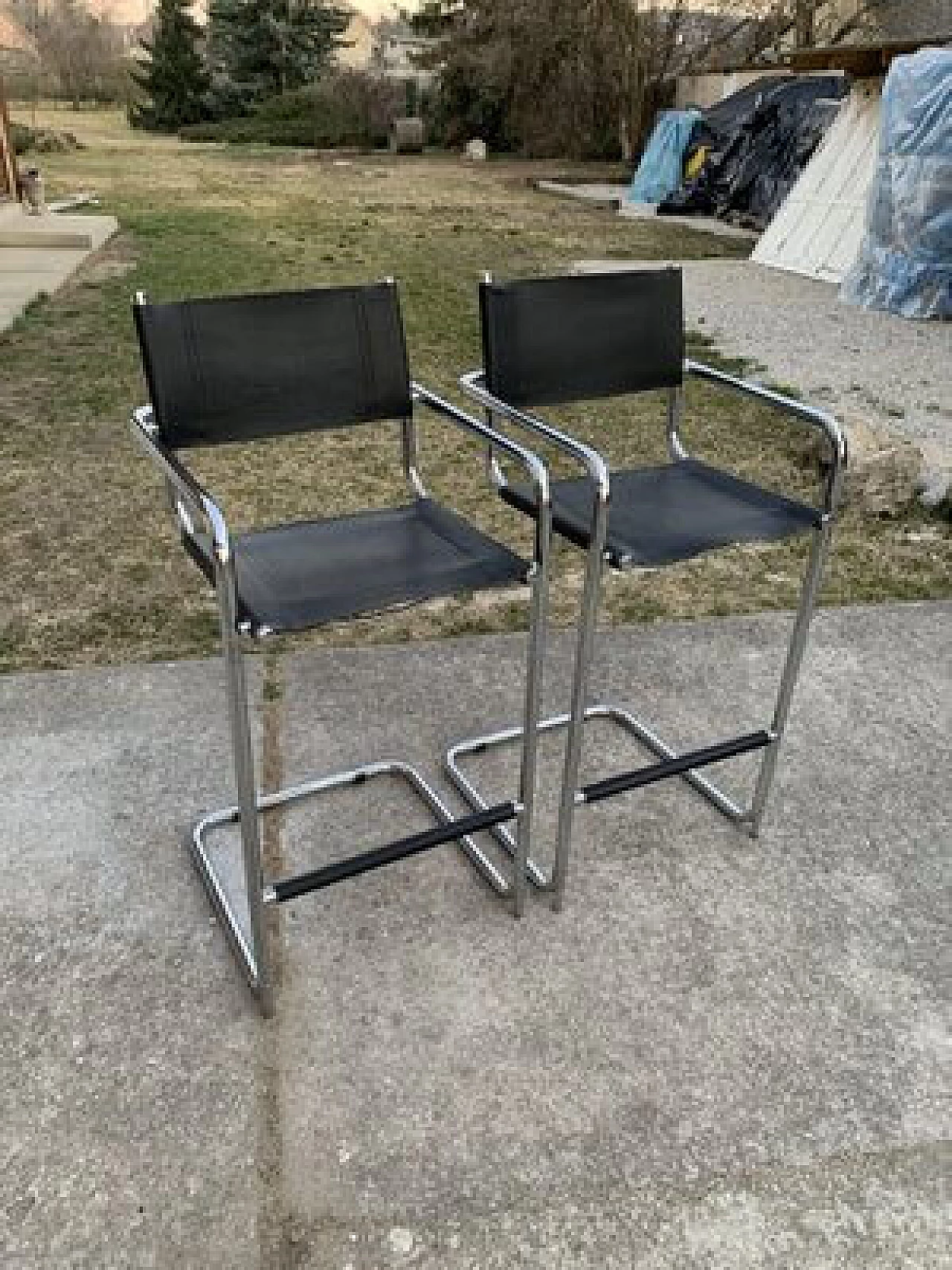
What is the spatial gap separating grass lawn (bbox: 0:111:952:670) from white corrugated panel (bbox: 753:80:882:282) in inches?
41.9

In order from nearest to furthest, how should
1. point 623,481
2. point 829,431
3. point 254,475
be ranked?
point 829,431 → point 623,481 → point 254,475

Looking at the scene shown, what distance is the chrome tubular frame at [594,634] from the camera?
4.58ft

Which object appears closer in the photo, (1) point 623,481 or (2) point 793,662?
(2) point 793,662

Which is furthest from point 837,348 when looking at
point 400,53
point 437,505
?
point 400,53

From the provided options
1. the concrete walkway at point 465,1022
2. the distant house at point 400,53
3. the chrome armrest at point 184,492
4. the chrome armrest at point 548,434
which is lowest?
the concrete walkway at point 465,1022

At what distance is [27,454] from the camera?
3553 mm

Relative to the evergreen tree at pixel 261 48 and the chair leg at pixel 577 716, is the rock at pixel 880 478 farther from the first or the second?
the evergreen tree at pixel 261 48

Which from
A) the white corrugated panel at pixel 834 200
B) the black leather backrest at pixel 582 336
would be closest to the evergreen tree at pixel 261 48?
the white corrugated panel at pixel 834 200

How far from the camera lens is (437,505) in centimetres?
172

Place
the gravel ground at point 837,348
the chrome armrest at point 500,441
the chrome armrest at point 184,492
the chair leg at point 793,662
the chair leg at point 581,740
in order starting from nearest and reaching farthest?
the chrome armrest at point 184,492
the chrome armrest at point 500,441
the chair leg at point 581,740
the chair leg at point 793,662
the gravel ground at point 837,348

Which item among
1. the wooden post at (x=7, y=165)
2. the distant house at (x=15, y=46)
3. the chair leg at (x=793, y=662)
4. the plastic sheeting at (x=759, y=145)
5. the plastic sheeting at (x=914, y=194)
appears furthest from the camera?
the distant house at (x=15, y=46)

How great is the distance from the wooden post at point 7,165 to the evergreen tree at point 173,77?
1633 centimetres

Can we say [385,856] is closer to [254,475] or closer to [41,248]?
[254,475]

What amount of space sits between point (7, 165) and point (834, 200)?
6733mm
